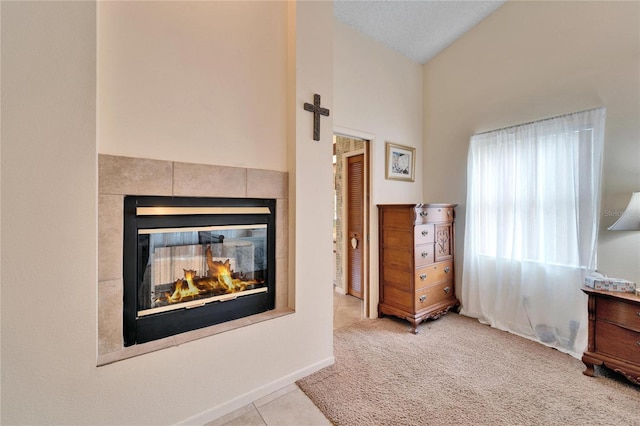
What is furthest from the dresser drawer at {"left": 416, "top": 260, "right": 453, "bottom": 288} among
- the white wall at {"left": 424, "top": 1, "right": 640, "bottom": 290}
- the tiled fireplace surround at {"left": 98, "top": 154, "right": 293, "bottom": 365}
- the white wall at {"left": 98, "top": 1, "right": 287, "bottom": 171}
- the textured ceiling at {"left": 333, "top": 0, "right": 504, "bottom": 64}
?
the textured ceiling at {"left": 333, "top": 0, "right": 504, "bottom": 64}

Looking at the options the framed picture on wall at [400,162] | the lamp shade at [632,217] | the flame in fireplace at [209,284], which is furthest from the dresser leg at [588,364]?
the flame in fireplace at [209,284]

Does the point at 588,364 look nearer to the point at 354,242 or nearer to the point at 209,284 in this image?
the point at 354,242

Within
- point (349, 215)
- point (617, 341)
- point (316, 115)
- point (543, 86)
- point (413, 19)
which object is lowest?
Answer: point (617, 341)

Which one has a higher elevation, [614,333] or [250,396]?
[614,333]

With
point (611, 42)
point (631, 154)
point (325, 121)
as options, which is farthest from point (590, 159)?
point (325, 121)

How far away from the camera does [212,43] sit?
5.64 ft

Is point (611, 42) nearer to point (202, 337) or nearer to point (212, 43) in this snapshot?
point (212, 43)

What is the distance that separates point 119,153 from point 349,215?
2.95m

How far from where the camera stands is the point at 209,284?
1777 mm

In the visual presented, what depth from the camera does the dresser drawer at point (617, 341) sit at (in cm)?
181

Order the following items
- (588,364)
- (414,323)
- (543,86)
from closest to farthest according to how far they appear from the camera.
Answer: (588,364) < (543,86) < (414,323)

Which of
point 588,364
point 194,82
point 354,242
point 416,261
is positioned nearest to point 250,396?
point 416,261

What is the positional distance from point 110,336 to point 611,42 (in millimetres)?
4157

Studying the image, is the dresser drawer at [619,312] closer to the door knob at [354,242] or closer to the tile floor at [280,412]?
the tile floor at [280,412]
